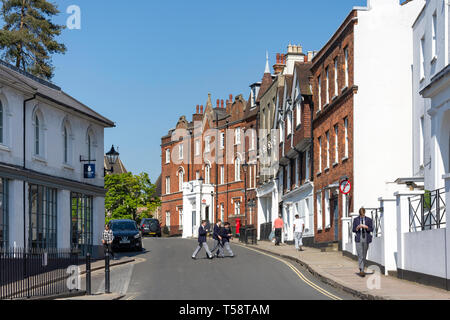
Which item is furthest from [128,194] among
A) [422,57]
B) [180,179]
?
[422,57]

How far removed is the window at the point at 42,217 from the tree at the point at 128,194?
51833 millimetres

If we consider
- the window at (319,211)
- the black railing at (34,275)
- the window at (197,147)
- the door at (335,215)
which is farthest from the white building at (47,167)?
the window at (197,147)

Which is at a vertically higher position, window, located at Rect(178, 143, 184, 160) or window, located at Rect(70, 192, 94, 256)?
window, located at Rect(178, 143, 184, 160)

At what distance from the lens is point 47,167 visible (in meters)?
28.7

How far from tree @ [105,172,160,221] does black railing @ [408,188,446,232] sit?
61866mm

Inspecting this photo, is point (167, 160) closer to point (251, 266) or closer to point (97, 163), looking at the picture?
point (97, 163)

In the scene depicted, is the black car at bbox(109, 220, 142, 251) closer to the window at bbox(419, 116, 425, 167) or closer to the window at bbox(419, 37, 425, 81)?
the window at bbox(419, 116, 425, 167)

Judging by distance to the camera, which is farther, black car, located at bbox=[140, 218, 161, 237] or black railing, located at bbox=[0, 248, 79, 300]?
black car, located at bbox=[140, 218, 161, 237]

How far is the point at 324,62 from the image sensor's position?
127ft

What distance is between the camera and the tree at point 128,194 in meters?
81.7

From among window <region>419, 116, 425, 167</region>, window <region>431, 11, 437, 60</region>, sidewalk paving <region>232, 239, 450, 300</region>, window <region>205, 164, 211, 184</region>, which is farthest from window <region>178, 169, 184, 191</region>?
window <region>431, 11, 437, 60</region>

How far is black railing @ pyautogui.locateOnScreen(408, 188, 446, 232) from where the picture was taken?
1942 cm

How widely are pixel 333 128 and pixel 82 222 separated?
506 inches
